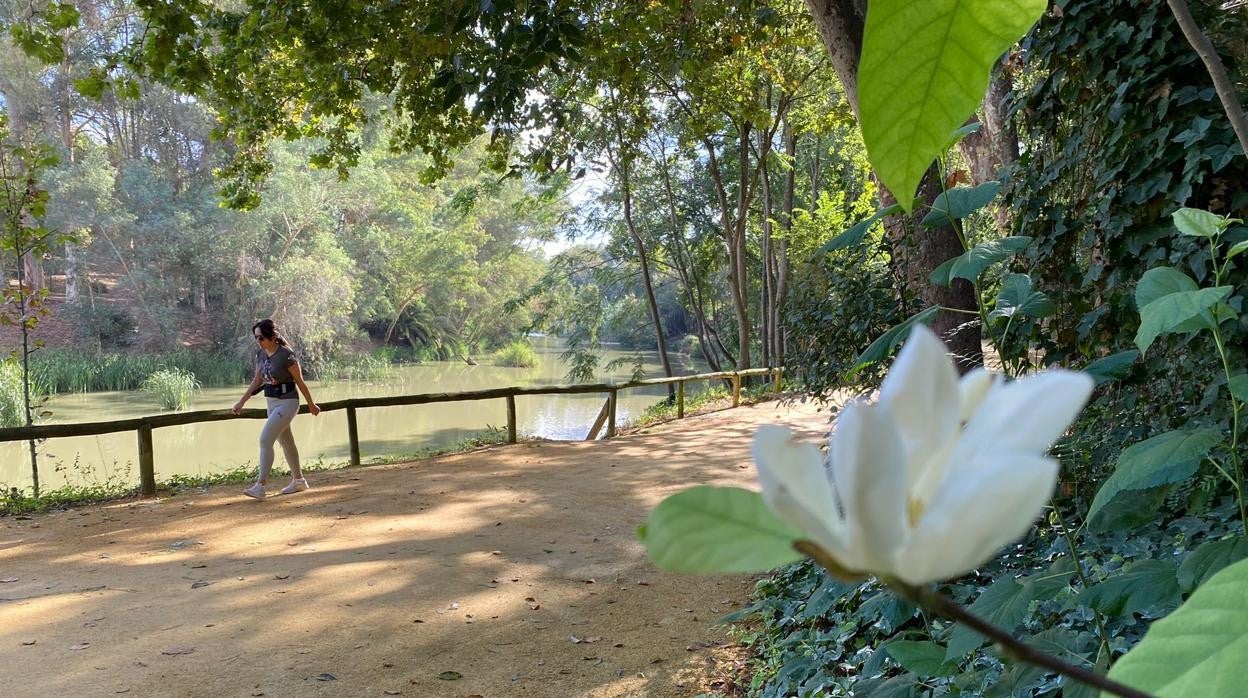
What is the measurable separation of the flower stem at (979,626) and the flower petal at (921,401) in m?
0.02

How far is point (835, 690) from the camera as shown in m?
2.65

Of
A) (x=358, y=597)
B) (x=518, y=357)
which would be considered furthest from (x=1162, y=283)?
(x=518, y=357)

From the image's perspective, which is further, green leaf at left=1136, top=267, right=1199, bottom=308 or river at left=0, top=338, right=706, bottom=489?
river at left=0, top=338, right=706, bottom=489

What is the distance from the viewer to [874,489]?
0.46 feet

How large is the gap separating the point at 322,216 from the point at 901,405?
79.7ft

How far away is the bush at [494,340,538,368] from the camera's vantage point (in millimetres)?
29281

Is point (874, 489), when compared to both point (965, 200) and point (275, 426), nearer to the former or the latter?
point (965, 200)

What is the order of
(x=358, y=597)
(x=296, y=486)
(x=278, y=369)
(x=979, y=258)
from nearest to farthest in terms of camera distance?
(x=979, y=258) < (x=358, y=597) < (x=278, y=369) < (x=296, y=486)

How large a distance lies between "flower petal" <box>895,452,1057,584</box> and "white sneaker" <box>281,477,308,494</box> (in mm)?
Result: 7291

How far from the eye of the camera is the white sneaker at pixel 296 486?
22.1 feet

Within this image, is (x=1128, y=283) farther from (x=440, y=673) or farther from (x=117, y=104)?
(x=117, y=104)

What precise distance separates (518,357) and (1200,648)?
29.4 m

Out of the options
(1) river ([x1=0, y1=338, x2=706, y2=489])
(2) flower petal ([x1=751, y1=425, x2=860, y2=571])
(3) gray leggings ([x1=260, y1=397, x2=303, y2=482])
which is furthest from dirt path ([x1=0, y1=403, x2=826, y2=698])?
(2) flower petal ([x1=751, y1=425, x2=860, y2=571])

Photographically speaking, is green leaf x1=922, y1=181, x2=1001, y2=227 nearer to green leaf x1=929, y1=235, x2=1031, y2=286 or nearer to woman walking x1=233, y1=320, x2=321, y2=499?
green leaf x1=929, y1=235, x2=1031, y2=286
